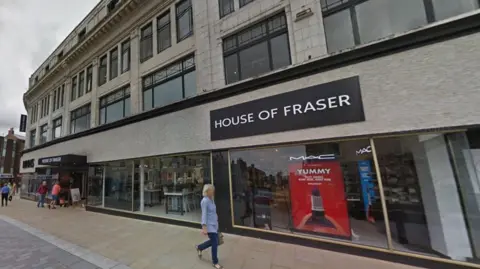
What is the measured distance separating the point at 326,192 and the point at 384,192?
1.35 metres

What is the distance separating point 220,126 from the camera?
311 inches

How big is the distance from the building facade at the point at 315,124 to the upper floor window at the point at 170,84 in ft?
0.24

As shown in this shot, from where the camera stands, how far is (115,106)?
1334 centimetres

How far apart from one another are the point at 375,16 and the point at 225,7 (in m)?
5.55

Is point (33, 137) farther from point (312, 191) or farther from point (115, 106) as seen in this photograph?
point (312, 191)

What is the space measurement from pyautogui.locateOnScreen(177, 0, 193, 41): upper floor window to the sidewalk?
331 inches

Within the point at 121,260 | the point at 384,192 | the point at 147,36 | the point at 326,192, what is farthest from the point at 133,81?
the point at 384,192

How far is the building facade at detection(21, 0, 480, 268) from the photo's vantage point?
4715 millimetres

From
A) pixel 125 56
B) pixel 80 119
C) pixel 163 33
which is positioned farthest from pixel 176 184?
pixel 80 119

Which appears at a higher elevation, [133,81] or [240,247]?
[133,81]

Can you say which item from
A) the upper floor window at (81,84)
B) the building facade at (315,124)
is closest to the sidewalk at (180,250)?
the building facade at (315,124)

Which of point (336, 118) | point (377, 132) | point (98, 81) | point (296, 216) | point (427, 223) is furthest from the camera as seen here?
point (98, 81)

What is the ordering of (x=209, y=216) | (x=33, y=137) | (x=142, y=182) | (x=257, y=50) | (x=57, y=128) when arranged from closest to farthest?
(x=209, y=216), (x=257, y=50), (x=142, y=182), (x=57, y=128), (x=33, y=137)

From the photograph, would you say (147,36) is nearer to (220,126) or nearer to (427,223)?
(220,126)
